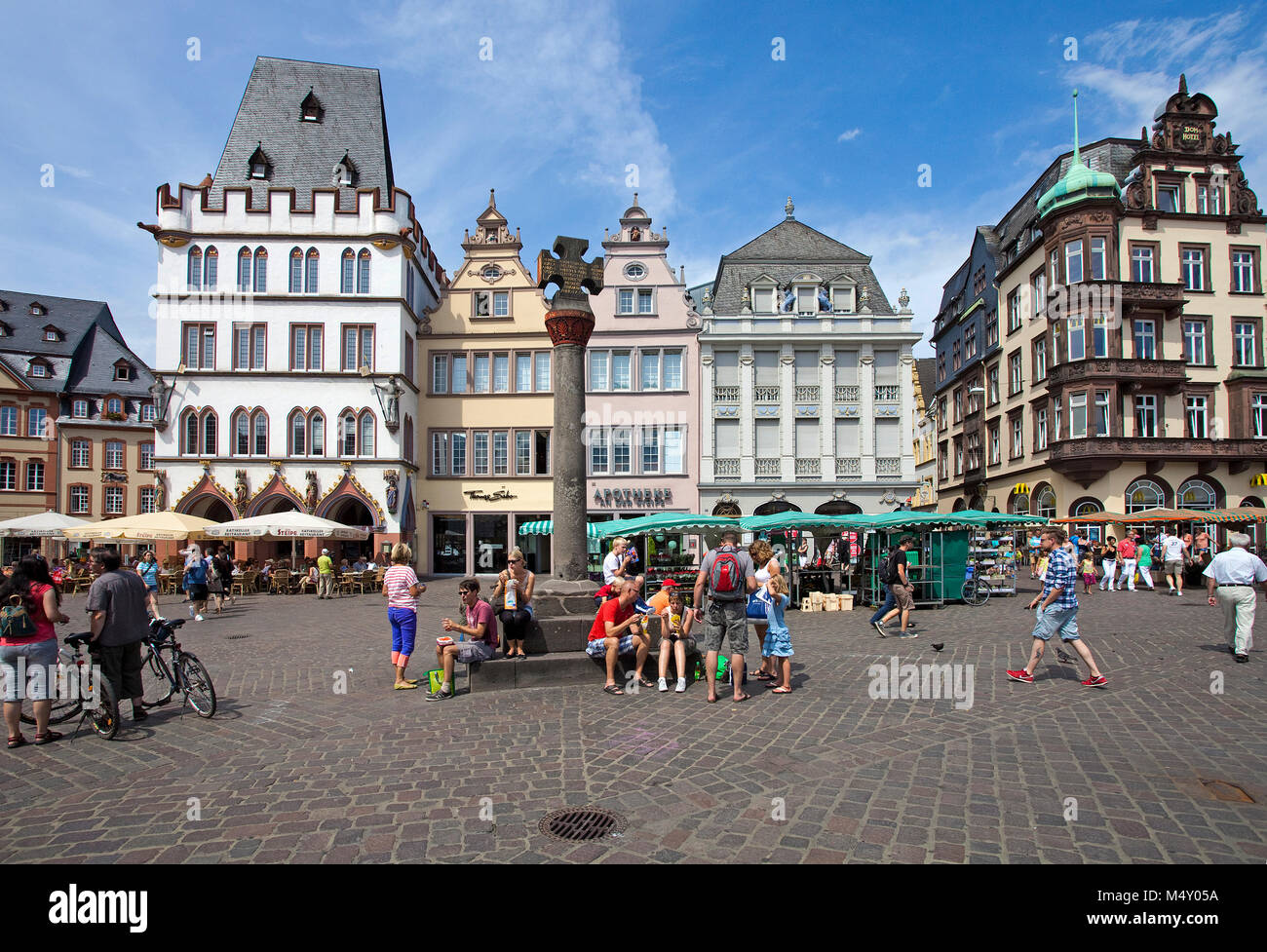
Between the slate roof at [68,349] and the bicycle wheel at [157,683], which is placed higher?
the slate roof at [68,349]

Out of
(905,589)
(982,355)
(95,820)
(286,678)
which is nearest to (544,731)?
(95,820)

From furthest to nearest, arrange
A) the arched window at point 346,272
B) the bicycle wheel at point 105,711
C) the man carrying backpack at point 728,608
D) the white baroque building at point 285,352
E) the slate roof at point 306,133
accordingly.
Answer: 1. the slate roof at point 306,133
2. the arched window at point 346,272
3. the white baroque building at point 285,352
4. the man carrying backpack at point 728,608
5. the bicycle wheel at point 105,711

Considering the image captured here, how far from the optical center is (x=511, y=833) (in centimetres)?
419

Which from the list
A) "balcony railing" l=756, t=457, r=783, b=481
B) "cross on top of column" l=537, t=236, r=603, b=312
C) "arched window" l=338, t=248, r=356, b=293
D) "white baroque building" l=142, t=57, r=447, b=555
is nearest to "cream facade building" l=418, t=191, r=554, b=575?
"white baroque building" l=142, t=57, r=447, b=555

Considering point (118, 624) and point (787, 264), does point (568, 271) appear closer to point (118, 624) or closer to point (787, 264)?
point (118, 624)

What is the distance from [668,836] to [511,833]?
0.97 metres

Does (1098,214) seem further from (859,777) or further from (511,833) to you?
(511,833)

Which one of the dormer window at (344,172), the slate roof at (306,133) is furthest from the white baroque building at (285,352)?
the dormer window at (344,172)

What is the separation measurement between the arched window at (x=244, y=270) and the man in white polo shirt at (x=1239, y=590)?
3478 cm

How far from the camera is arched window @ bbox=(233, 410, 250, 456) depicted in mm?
30172

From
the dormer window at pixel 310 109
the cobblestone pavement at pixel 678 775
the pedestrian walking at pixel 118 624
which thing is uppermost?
the dormer window at pixel 310 109

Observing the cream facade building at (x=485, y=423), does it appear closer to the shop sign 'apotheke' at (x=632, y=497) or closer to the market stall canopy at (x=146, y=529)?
the shop sign 'apotheke' at (x=632, y=497)

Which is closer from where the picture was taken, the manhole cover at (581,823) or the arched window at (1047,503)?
the manhole cover at (581,823)

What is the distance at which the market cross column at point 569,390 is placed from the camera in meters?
9.68
